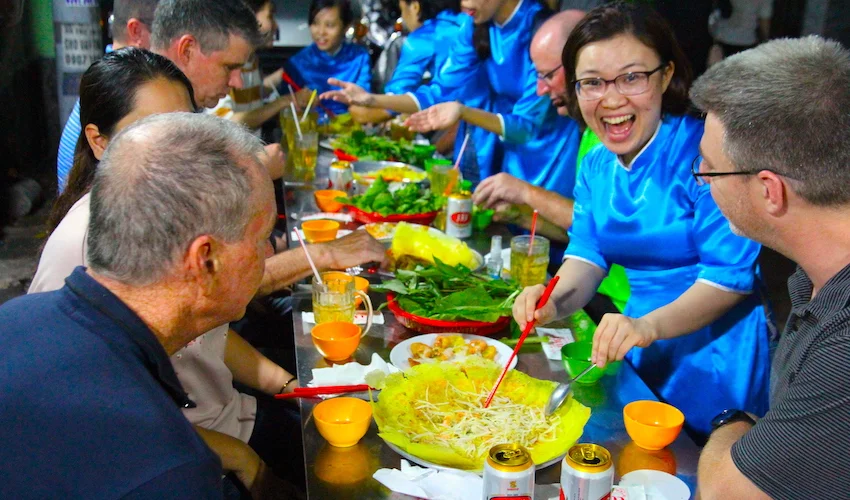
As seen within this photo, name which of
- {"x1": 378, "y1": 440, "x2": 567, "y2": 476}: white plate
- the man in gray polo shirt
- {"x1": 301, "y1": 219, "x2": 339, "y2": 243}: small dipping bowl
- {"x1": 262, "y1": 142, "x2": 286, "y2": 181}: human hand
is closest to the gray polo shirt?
the man in gray polo shirt

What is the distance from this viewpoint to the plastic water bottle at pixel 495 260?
2906 mm

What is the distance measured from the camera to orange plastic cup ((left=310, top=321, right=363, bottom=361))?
6.97ft

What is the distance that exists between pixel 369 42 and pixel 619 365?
7867mm

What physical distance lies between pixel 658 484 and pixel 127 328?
3.57 ft

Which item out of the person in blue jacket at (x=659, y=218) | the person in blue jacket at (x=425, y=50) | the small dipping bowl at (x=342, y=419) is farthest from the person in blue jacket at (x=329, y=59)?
the small dipping bowl at (x=342, y=419)

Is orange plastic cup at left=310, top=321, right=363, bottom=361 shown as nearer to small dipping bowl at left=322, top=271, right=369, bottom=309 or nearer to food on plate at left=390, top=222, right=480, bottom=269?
small dipping bowl at left=322, top=271, right=369, bottom=309

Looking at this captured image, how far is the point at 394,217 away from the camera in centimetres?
349

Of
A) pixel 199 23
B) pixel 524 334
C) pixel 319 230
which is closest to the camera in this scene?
pixel 524 334

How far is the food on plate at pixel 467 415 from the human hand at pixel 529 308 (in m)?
0.29

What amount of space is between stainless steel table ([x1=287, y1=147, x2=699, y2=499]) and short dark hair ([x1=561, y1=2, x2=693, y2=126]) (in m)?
0.97

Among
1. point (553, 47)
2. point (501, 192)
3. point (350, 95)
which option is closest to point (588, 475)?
point (501, 192)

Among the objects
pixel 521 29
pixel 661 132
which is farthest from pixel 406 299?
pixel 521 29

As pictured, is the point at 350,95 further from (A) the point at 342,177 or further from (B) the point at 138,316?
(B) the point at 138,316

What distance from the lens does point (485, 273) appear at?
2904 millimetres
